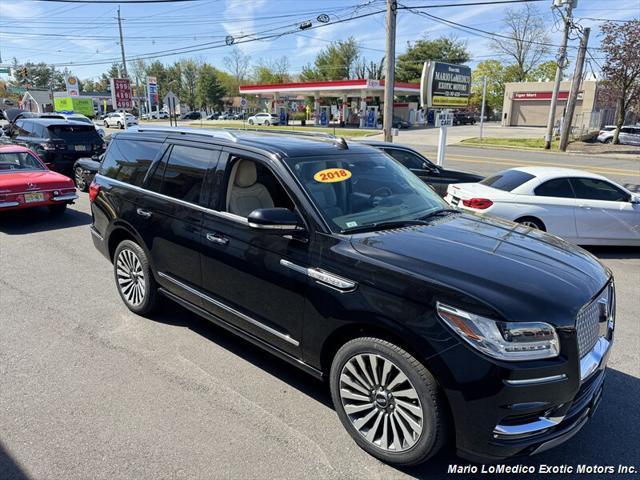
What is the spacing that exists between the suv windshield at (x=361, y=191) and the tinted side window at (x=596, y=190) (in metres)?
4.83

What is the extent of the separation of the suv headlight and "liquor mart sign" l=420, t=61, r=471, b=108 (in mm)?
12446

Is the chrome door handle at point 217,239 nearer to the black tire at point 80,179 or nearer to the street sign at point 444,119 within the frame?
the black tire at point 80,179

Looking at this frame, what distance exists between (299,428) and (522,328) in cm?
164

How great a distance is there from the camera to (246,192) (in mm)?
3627

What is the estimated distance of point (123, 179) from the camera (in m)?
4.91

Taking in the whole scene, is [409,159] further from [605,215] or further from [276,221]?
[276,221]

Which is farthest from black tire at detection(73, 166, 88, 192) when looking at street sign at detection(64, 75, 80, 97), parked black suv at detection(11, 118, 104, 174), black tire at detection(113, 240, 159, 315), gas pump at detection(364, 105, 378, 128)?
street sign at detection(64, 75, 80, 97)

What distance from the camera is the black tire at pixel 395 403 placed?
8.23ft

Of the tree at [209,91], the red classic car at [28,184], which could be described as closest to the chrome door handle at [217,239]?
the red classic car at [28,184]

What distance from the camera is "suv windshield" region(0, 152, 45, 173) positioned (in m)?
9.27

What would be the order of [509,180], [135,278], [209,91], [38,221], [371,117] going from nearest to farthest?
[135,278] < [509,180] < [38,221] < [371,117] < [209,91]

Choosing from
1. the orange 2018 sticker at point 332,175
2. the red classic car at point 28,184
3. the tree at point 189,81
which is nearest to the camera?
the orange 2018 sticker at point 332,175

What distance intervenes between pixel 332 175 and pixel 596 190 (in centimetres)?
615

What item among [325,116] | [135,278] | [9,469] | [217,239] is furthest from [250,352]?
[325,116]
